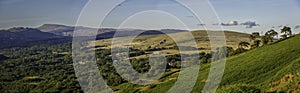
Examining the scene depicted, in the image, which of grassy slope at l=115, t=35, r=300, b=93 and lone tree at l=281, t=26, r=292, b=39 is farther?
lone tree at l=281, t=26, r=292, b=39

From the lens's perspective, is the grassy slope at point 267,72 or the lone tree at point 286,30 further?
the lone tree at point 286,30

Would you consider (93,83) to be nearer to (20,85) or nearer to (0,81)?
(20,85)

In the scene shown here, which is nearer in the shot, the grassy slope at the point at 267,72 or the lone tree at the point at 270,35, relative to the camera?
the grassy slope at the point at 267,72

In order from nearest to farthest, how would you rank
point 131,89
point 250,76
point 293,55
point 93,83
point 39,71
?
point 250,76 < point 293,55 < point 131,89 < point 93,83 < point 39,71

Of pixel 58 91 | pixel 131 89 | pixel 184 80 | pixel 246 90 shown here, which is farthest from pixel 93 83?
pixel 246 90

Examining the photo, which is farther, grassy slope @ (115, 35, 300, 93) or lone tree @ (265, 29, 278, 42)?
lone tree @ (265, 29, 278, 42)

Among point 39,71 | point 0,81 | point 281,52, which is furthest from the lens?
point 39,71

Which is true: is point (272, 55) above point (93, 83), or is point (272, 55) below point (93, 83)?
above

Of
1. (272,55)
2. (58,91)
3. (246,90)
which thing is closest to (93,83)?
(58,91)

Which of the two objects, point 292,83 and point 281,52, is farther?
point 281,52

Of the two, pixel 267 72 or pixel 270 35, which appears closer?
pixel 267 72
